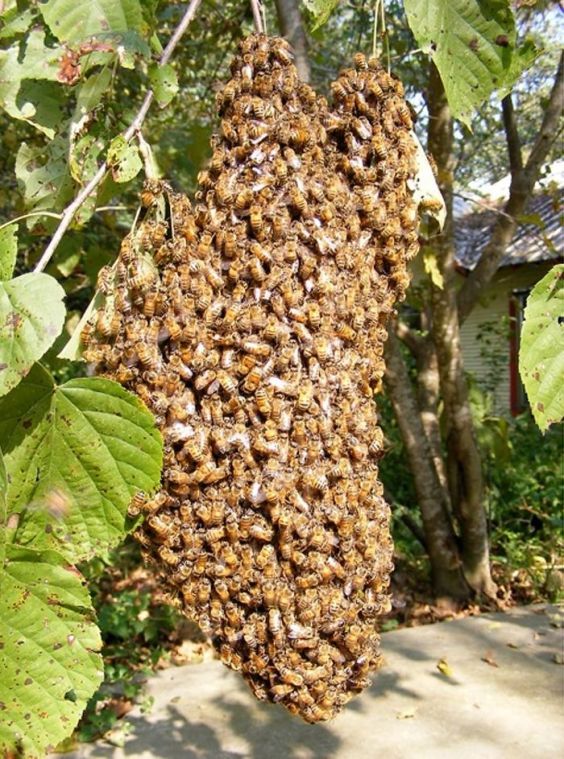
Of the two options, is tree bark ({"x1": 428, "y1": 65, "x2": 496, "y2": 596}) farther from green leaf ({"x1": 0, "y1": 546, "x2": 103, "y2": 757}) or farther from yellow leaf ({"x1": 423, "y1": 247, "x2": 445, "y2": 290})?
green leaf ({"x1": 0, "y1": 546, "x2": 103, "y2": 757})

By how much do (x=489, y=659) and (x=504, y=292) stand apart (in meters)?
9.88

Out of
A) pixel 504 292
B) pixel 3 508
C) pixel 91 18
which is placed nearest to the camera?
pixel 3 508

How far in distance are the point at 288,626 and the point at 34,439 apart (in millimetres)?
559

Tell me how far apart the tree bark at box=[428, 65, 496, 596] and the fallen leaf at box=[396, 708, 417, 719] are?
1998 millimetres

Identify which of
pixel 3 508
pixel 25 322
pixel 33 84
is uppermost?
pixel 33 84

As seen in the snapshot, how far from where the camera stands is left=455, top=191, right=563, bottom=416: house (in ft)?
35.7

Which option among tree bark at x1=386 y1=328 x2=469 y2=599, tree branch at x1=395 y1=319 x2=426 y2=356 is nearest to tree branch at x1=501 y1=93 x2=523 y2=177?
tree branch at x1=395 y1=319 x2=426 y2=356

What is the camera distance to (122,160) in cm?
155

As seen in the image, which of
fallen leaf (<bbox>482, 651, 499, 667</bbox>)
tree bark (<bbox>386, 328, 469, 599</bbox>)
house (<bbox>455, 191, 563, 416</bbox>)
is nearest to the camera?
fallen leaf (<bbox>482, 651, 499, 667</bbox>)

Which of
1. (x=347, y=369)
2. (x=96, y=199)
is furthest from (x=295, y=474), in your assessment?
(x=96, y=199)

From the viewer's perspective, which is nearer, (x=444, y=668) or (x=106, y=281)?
(x=106, y=281)

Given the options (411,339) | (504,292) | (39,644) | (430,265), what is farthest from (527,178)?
(504,292)

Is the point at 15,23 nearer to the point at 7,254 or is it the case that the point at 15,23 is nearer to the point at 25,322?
the point at 7,254

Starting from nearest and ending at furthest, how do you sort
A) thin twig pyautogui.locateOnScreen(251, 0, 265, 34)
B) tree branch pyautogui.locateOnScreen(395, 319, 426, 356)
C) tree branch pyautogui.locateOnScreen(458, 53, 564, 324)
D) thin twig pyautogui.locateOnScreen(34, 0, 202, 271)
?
thin twig pyautogui.locateOnScreen(34, 0, 202, 271) → thin twig pyautogui.locateOnScreen(251, 0, 265, 34) → tree branch pyautogui.locateOnScreen(458, 53, 564, 324) → tree branch pyautogui.locateOnScreen(395, 319, 426, 356)
